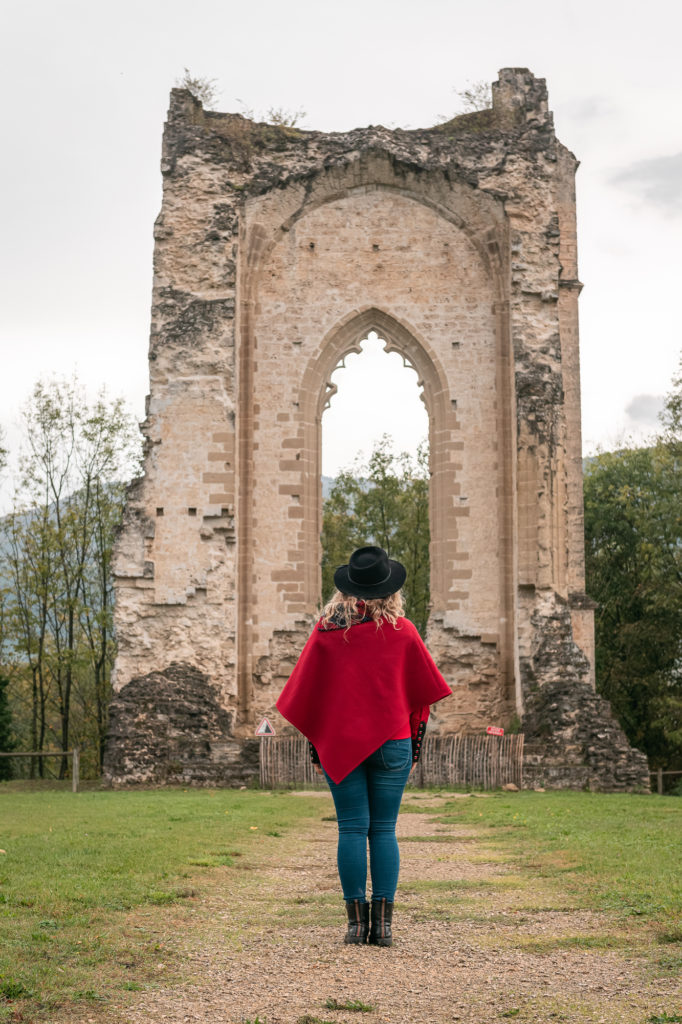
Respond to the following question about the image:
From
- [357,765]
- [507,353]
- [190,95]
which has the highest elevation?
[190,95]

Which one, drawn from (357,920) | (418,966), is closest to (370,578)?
(357,920)

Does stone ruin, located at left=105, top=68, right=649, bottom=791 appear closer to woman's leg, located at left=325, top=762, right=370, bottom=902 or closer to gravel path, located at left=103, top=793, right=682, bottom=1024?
gravel path, located at left=103, top=793, right=682, bottom=1024

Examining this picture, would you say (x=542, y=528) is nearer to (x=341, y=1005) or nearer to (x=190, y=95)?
(x=190, y=95)

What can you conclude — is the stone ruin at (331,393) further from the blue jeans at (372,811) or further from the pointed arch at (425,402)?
the blue jeans at (372,811)

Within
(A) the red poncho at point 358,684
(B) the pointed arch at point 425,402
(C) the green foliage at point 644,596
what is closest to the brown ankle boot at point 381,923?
(A) the red poncho at point 358,684

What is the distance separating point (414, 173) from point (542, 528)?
21.2 ft

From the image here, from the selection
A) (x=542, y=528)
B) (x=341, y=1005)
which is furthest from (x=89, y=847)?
(x=542, y=528)

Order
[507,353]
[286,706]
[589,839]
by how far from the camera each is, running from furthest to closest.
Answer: [507,353], [589,839], [286,706]

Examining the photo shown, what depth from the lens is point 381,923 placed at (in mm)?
4871

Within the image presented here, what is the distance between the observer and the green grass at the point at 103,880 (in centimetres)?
418

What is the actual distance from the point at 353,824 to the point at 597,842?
3.71 meters

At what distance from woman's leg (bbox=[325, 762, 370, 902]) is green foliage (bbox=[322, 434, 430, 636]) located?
1145 inches

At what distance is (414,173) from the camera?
19.9 m

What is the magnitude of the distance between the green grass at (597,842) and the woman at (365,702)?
4.08 ft
